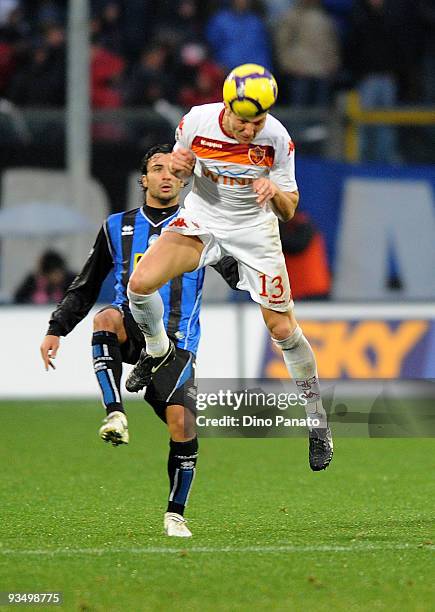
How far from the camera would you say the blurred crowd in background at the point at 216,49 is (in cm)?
1775

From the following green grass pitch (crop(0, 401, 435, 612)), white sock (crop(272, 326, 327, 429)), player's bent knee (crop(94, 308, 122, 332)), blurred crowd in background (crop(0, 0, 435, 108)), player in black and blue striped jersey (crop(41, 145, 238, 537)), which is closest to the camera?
green grass pitch (crop(0, 401, 435, 612))

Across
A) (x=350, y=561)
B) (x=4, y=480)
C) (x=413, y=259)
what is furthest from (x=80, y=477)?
(x=413, y=259)

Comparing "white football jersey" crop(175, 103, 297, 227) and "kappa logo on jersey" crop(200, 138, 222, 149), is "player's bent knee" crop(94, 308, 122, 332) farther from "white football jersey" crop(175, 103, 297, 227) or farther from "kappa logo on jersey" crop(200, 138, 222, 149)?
"kappa logo on jersey" crop(200, 138, 222, 149)

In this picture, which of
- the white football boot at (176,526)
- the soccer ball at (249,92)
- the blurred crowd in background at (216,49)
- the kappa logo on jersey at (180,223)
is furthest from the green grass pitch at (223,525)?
the blurred crowd in background at (216,49)

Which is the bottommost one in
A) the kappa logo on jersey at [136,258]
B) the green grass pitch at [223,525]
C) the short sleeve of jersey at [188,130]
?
the green grass pitch at [223,525]

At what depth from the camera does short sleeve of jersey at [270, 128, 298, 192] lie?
290 inches

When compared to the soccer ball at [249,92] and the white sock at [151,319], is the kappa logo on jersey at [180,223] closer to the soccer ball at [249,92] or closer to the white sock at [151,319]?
the white sock at [151,319]

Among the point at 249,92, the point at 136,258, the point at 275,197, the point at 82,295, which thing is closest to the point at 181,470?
the point at 82,295

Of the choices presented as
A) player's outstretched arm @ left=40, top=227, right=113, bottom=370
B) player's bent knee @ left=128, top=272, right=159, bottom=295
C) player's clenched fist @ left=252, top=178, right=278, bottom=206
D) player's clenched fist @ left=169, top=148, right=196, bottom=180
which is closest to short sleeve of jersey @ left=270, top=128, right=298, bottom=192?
player's clenched fist @ left=252, top=178, right=278, bottom=206

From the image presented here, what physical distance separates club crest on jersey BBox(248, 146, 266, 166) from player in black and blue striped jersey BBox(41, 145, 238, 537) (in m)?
0.66

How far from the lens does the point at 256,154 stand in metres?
7.36

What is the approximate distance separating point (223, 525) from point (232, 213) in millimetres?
1768

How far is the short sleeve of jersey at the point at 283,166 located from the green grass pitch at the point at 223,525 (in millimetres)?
1853

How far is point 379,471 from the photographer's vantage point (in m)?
10.6
